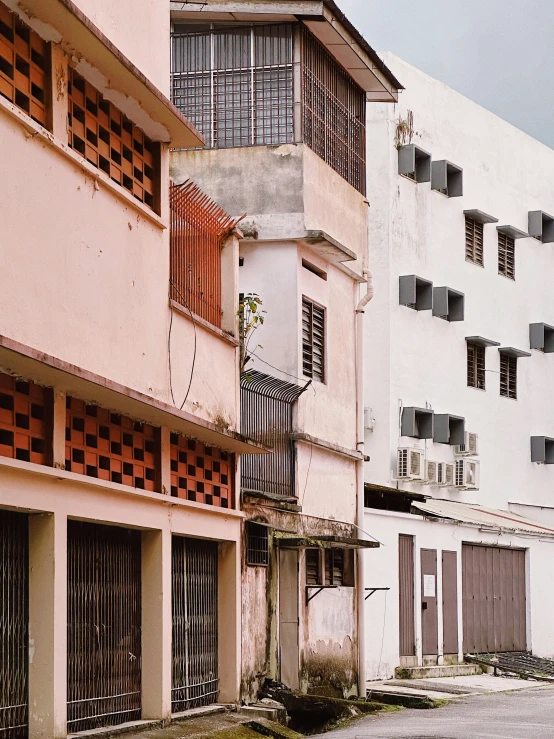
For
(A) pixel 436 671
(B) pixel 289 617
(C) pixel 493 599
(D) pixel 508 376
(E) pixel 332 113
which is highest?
(E) pixel 332 113

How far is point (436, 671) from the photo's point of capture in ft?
79.5

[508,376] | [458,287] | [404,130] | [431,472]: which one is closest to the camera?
[431,472]

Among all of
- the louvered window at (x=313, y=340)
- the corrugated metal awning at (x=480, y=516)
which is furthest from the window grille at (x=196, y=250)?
the corrugated metal awning at (x=480, y=516)

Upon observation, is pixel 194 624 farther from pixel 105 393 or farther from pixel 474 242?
pixel 474 242

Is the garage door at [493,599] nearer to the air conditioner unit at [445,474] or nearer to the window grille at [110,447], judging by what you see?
the air conditioner unit at [445,474]

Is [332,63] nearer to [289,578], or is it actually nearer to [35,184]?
[289,578]

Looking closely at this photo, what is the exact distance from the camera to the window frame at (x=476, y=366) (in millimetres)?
31266

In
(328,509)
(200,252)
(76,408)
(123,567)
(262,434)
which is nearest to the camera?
(76,408)

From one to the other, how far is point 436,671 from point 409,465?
453 centimetres

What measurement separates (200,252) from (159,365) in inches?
88.0

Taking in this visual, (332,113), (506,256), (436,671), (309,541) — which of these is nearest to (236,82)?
(332,113)

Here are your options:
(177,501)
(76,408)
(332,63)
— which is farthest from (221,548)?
(332,63)

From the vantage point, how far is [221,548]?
1573 cm

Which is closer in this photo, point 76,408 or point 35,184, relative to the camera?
point 35,184
